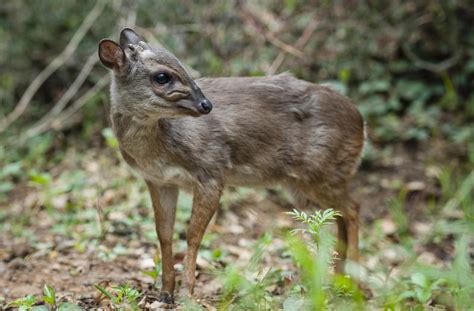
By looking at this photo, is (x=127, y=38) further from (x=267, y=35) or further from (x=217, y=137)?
(x=267, y=35)

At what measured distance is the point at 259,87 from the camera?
5883mm

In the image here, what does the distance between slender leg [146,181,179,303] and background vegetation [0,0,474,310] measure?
1111 millimetres

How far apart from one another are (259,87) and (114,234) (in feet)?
6.86

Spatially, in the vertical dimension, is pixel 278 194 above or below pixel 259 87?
below

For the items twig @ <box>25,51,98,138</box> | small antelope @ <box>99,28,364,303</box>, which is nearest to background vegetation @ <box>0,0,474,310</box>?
twig @ <box>25,51,98,138</box>

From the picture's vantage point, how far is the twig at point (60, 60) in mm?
9111

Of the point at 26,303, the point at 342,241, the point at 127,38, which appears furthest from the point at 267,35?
the point at 26,303

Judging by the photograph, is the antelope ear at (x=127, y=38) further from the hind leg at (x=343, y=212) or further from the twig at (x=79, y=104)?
the twig at (x=79, y=104)

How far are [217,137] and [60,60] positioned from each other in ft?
14.7

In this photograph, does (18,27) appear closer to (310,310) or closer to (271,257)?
(271,257)

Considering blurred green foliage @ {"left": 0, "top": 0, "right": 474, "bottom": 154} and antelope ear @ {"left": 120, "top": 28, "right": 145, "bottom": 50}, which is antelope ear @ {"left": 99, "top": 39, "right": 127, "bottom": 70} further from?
blurred green foliage @ {"left": 0, "top": 0, "right": 474, "bottom": 154}

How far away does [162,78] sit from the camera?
4840 mm

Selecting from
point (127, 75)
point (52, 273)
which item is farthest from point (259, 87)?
point (52, 273)

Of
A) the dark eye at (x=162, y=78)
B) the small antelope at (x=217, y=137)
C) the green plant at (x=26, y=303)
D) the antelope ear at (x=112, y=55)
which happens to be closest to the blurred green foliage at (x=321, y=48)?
the small antelope at (x=217, y=137)
